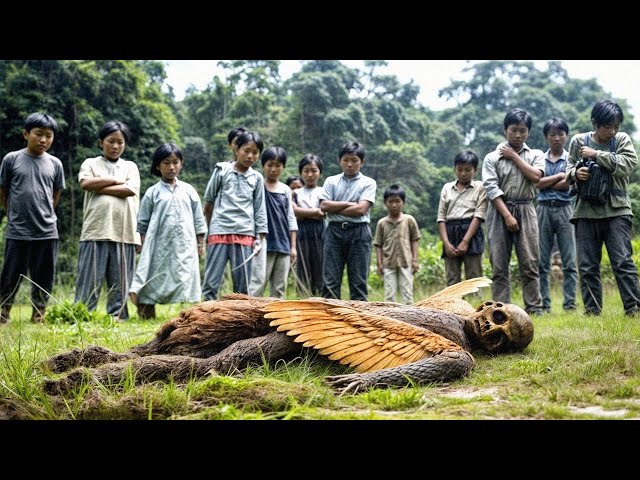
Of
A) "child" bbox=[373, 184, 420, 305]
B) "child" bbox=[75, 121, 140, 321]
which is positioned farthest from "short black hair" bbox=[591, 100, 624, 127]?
"child" bbox=[75, 121, 140, 321]

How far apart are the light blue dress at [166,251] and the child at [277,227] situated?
2.79ft

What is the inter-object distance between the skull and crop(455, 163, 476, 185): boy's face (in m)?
2.93

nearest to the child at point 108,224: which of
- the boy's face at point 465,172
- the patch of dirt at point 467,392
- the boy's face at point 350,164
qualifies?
the boy's face at point 350,164

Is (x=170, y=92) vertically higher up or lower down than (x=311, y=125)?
higher up

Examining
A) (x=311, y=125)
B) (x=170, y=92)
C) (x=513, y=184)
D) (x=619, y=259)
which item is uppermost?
(x=170, y=92)

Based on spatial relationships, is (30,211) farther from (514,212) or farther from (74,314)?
(514,212)

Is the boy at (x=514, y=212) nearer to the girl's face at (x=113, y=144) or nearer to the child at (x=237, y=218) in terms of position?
the child at (x=237, y=218)

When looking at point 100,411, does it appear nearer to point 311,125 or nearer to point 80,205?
point 80,205

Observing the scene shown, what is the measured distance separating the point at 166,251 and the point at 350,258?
196 centimetres

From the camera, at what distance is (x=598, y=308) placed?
5.25 m

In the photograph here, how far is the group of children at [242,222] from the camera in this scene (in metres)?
5.85

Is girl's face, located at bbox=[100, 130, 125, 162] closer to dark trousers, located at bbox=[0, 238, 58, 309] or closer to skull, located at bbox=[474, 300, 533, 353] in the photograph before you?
dark trousers, located at bbox=[0, 238, 58, 309]

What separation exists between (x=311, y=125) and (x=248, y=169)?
1564 centimetres
